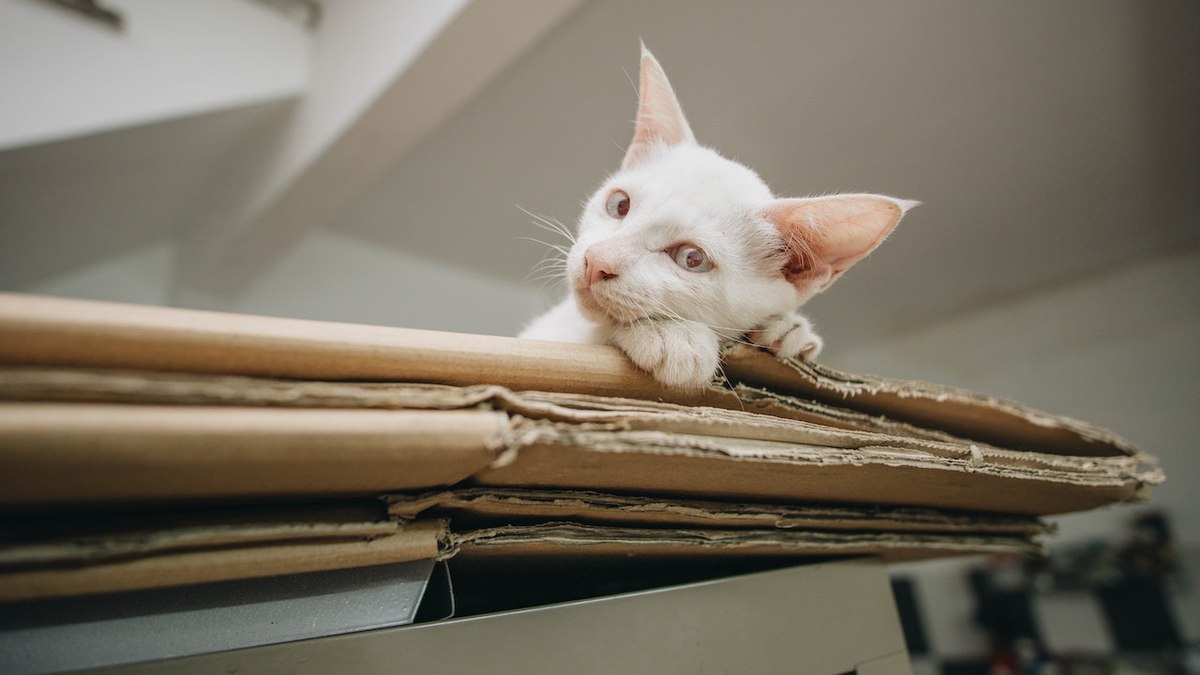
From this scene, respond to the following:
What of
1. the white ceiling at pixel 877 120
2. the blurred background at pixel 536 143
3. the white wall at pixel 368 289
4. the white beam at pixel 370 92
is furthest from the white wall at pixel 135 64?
the white wall at pixel 368 289

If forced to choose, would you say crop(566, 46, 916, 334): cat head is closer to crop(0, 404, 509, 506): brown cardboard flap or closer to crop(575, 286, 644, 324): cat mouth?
crop(575, 286, 644, 324): cat mouth

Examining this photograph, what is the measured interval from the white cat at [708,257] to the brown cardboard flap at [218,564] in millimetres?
248

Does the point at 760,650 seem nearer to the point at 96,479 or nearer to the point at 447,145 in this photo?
the point at 96,479

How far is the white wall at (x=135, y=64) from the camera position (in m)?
1.07

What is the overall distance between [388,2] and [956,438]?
138 cm

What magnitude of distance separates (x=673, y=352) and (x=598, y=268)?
6.9 inches

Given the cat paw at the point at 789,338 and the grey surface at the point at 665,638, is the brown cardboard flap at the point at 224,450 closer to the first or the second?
the grey surface at the point at 665,638

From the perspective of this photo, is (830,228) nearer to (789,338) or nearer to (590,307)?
(789,338)

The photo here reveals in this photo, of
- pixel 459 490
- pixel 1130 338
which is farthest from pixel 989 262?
pixel 459 490

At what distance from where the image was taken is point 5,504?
0.21 m

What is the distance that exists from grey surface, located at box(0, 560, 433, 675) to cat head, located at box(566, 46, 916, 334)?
13.1 inches

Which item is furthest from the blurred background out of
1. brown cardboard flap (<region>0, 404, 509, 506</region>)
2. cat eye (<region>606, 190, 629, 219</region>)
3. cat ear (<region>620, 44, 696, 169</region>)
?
brown cardboard flap (<region>0, 404, 509, 506</region>)

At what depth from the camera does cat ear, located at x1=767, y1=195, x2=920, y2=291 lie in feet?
1.93

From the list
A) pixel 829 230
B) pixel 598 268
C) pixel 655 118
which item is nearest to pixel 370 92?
pixel 655 118
